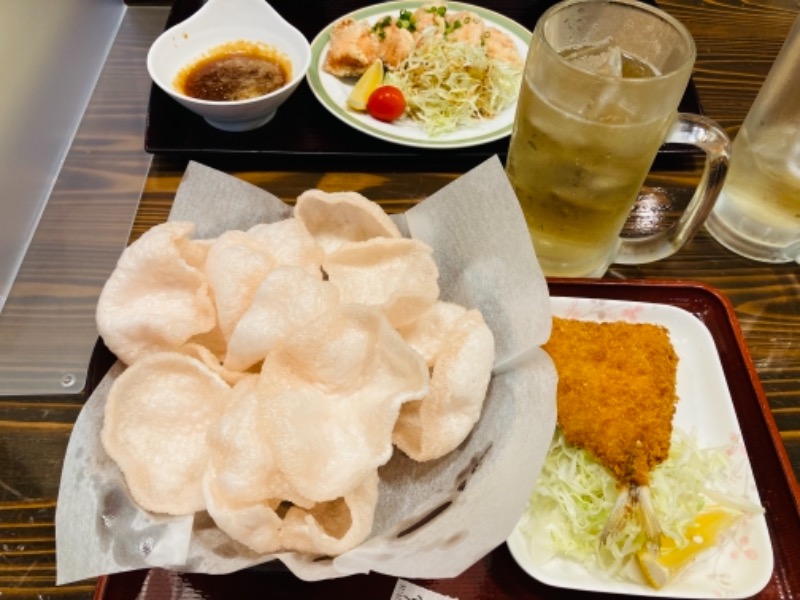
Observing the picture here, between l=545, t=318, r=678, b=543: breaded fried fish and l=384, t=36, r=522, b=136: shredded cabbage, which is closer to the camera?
l=545, t=318, r=678, b=543: breaded fried fish

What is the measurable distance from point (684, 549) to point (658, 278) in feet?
2.55

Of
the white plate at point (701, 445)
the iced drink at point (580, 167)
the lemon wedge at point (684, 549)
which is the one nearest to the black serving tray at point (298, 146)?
the iced drink at point (580, 167)

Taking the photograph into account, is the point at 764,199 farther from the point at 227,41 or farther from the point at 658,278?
the point at 227,41

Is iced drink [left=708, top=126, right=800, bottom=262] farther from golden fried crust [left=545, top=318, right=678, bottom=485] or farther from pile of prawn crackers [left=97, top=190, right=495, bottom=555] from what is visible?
pile of prawn crackers [left=97, top=190, right=495, bottom=555]

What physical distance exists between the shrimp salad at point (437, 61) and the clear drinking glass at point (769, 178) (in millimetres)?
757

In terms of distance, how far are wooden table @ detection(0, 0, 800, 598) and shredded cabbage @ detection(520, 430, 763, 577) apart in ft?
0.55

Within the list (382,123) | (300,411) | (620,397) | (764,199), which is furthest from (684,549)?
(382,123)

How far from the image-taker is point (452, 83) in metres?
2.18

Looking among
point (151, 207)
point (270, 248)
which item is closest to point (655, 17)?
point (270, 248)

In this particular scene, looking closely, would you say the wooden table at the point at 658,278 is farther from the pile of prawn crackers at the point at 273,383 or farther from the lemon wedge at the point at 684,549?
the pile of prawn crackers at the point at 273,383

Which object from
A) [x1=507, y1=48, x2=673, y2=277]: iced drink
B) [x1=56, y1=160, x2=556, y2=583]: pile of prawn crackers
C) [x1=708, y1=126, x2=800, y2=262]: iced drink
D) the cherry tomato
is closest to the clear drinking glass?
[x1=708, y1=126, x2=800, y2=262]: iced drink

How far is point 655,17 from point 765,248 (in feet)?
2.39

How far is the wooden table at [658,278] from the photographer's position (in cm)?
125

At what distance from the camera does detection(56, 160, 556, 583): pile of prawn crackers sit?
3.16 ft
